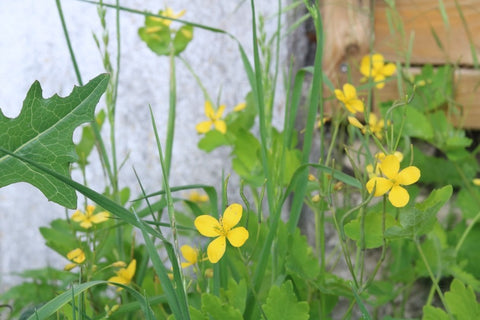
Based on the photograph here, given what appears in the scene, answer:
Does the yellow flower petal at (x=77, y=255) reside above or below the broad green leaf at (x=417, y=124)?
below

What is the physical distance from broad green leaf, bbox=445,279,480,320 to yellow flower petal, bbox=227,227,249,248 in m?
0.35

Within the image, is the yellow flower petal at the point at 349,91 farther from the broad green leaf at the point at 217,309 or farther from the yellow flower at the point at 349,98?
the broad green leaf at the point at 217,309

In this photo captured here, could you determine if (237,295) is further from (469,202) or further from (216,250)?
(469,202)

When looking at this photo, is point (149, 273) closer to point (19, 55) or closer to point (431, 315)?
point (431, 315)

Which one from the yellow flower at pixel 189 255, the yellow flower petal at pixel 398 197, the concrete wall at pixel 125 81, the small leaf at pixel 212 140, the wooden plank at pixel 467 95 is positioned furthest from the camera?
the concrete wall at pixel 125 81

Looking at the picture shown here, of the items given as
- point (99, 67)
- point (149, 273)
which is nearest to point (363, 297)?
point (149, 273)

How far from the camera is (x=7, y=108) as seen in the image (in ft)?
6.17

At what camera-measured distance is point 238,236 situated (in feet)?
2.50

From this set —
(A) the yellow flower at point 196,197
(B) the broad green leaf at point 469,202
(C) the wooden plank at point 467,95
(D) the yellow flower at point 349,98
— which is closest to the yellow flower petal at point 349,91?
(D) the yellow flower at point 349,98

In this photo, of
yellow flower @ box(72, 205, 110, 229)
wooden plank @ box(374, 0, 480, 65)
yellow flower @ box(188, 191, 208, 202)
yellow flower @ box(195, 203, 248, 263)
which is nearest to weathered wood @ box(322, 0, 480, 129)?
wooden plank @ box(374, 0, 480, 65)

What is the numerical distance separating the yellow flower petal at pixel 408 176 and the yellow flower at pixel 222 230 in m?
0.19

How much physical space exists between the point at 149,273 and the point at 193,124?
2.19 feet

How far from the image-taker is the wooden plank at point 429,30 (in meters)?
1.79

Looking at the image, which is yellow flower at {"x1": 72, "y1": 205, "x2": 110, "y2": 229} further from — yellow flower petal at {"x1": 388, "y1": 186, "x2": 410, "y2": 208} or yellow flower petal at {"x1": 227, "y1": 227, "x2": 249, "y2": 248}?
yellow flower petal at {"x1": 388, "y1": 186, "x2": 410, "y2": 208}
